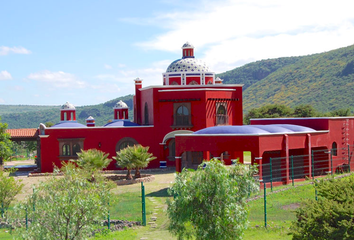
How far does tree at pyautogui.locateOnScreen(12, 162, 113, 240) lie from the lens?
38.6ft

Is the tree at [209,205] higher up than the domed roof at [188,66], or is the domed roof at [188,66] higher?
the domed roof at [188,66]

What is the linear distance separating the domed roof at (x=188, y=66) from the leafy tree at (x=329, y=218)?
2839cm

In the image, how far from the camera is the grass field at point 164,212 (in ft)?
54.8

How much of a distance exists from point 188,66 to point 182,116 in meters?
5.88

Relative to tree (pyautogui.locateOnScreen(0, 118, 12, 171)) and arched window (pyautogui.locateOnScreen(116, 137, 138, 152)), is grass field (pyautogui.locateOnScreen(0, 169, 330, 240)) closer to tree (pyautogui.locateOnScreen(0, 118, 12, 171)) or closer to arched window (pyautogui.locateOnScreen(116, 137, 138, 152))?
arched window (pyautogui.locateOnScreen(116, 137, 138, 152))

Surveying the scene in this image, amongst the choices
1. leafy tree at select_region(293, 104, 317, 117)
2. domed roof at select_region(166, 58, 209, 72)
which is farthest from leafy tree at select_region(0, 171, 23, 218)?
leafy tree at select_region(293, 104, 317, 117)

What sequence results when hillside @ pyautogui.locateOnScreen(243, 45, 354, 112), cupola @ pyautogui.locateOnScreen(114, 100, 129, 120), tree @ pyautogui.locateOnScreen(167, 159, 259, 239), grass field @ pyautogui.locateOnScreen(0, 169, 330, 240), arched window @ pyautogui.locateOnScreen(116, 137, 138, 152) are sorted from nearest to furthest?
tree @ pyautogui.locateOnScreen(167, 159, 259, 239), grass field @ pyautogui.locateOnScreen(0, 169, 330, 240), arched window @ pyautogui.locateOnScreen(116, 137, 138, 152), cupola @ pyautogui.locateOnScreen(114, 100, 129, 120), hillside @ pyautogui.locateOnScreen(243, 45, 354, 112)

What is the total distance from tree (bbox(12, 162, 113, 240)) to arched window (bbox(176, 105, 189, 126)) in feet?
80.7

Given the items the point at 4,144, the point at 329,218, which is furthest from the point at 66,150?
the point at 329,218

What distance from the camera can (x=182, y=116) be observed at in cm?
3719

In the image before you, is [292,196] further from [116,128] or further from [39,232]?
[116,128]

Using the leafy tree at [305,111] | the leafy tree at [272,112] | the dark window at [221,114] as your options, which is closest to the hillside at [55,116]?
the leafy tree at [272,112]

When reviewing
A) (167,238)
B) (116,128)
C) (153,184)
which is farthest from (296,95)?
(167,238)

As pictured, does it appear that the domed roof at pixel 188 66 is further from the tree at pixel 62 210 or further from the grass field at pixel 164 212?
the tree at pixel 62 210
